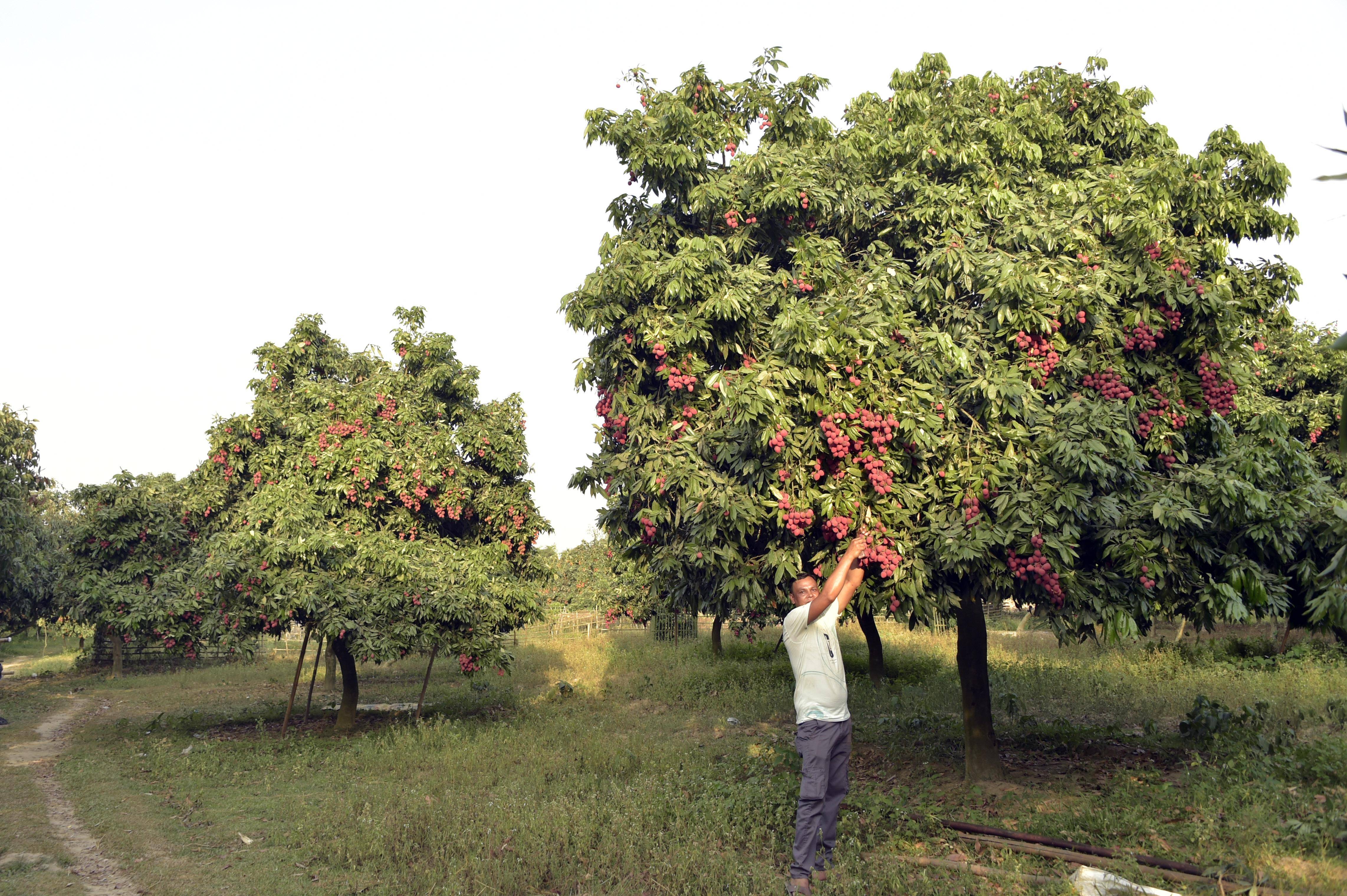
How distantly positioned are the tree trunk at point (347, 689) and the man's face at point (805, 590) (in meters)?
11.5

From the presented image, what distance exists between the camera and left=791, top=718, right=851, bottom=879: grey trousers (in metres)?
6.44

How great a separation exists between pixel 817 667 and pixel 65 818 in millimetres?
9654

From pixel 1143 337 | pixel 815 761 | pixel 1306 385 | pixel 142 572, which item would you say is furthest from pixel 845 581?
pixel 1306 385

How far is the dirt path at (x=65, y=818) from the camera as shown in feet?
25.3

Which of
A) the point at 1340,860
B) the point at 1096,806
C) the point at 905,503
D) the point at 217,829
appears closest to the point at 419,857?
the point at 217,829

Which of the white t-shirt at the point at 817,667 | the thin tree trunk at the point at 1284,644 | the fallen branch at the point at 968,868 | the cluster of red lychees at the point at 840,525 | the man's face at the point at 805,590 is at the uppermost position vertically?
the cluster of red lychees at the point at 840,525

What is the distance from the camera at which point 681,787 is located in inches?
384

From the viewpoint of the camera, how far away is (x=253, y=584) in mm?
14062

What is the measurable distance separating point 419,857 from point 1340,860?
7485 millimetres

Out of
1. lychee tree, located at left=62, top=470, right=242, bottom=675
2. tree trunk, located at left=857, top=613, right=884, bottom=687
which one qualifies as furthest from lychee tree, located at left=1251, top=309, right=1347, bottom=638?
lychee tree, located at left=62, top=470, right=242, bottom=675

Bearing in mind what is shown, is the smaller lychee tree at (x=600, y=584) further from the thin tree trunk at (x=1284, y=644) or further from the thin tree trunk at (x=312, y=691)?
the thin tree trunk at (x=1284, y=644)

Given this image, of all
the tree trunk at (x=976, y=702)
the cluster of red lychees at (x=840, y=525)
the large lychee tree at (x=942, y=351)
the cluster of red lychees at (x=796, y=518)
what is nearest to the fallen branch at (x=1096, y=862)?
the large lychee tree at (x=942, y=351)

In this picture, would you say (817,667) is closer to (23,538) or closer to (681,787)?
(681,787)

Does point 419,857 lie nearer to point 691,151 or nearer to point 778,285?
point 778,285
